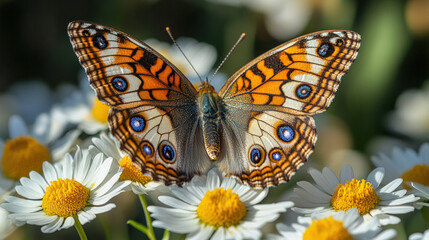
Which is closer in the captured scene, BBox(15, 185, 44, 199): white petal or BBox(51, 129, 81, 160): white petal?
BBox(15, 185, 44, 199): white petal

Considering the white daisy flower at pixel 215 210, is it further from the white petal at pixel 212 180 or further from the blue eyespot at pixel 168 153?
the blue eyespot at pixel 168 153

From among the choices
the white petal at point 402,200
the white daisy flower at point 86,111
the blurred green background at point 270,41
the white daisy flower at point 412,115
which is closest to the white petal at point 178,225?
the white petal at point 402,200

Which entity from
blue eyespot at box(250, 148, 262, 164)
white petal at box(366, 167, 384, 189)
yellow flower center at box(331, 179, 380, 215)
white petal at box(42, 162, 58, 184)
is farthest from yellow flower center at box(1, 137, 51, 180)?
white petal at box(366, 167, 384, 189)

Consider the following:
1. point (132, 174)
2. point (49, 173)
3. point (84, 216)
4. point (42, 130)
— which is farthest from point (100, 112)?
point (84, 216)

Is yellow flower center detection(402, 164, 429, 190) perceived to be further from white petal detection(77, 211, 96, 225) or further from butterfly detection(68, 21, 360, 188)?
white petal detection(77, 211, 96, 225)

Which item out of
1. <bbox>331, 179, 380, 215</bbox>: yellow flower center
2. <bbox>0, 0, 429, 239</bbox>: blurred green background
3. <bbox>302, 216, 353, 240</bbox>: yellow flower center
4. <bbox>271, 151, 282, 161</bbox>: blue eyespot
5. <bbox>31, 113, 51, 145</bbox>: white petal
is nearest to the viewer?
<bbox>302, 216, 353, 240</bbox>: yellow flower center

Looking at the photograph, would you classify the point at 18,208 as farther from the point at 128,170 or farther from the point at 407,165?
the point at 407,165
